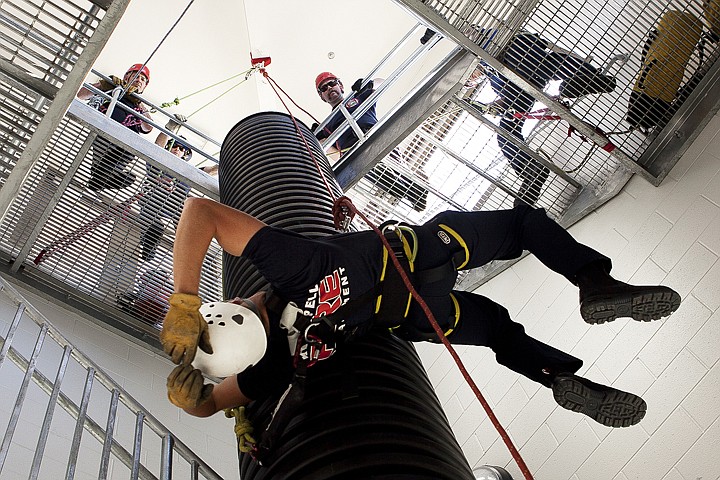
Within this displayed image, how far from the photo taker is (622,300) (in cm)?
246

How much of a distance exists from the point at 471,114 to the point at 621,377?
1780mm

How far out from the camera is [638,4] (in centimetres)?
409

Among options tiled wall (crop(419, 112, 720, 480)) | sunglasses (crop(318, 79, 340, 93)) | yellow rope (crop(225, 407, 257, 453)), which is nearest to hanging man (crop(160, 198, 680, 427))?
yellow rope (crop(225, 407, 257, 453))

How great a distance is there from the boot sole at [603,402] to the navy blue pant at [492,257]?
184mm

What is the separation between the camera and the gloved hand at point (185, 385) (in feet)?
6.95

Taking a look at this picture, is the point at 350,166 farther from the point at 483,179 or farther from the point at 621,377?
the point at 621,377

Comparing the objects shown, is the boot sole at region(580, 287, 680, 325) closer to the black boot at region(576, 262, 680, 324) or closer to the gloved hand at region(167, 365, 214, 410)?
the black boot at region(576, 262, 680, 324)

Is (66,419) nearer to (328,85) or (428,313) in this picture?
(428,313)

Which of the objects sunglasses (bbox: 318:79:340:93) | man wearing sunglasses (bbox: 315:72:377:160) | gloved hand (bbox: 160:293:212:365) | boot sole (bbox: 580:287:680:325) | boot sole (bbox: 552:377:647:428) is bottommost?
gloved hand (bbox: 160:293:212:365)

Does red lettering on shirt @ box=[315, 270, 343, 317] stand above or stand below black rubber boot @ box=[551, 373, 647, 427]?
above

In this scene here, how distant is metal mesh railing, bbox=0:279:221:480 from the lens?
2779 millimetres

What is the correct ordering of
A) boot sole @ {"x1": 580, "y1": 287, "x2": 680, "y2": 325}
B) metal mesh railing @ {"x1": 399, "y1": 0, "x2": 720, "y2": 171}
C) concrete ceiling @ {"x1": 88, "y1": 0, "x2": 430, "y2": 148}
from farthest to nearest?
concrete ceiling @ {"x1": 88, "y1": 0, "x2": 430, "y2": 148} < metal mesh railing @ {"x1": 399, "y1": 0, "x2": 720, "y2": 171} < boot sole @ {"x1": 580, "y1": 287, "x2": 680, "y2": 325}

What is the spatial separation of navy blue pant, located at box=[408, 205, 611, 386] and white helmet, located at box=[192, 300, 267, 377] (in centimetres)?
67

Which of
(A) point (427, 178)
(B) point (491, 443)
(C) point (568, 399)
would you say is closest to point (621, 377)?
(B) point (491, 443)
